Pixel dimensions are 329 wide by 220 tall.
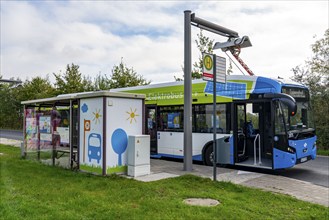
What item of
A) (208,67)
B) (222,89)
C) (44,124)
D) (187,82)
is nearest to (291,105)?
(208,67)

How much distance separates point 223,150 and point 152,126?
410 cm

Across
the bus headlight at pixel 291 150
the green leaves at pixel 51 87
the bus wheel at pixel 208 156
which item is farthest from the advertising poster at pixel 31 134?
the green leaves at pixel 51 87

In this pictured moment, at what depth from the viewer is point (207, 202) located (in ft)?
21.0

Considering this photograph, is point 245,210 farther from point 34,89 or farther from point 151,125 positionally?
point 34,89

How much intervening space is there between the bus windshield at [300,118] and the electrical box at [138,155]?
14.0 feet

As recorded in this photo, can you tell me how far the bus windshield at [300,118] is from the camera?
9.98m

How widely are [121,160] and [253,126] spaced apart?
15.7 feet

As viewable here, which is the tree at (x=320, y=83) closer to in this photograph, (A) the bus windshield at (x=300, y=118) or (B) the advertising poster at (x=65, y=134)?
(A) the bus windshield at (x=300, y=118)

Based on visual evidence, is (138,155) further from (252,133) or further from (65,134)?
(252,133)

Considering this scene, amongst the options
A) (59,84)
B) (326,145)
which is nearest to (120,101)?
(326,145)

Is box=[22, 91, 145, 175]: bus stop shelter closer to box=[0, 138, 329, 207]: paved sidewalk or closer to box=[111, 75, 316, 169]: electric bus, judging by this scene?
box=[0, 138, 329, 207]: paved sidewalk

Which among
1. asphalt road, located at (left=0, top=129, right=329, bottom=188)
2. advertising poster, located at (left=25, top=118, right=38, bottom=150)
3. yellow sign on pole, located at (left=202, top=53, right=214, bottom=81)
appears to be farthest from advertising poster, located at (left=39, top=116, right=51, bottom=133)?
asphalt road, located at (left=0, top=129, right=329, bottom=188)

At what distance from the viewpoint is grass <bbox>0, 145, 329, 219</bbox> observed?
5562 mm

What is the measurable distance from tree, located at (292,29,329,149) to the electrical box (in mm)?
12155
